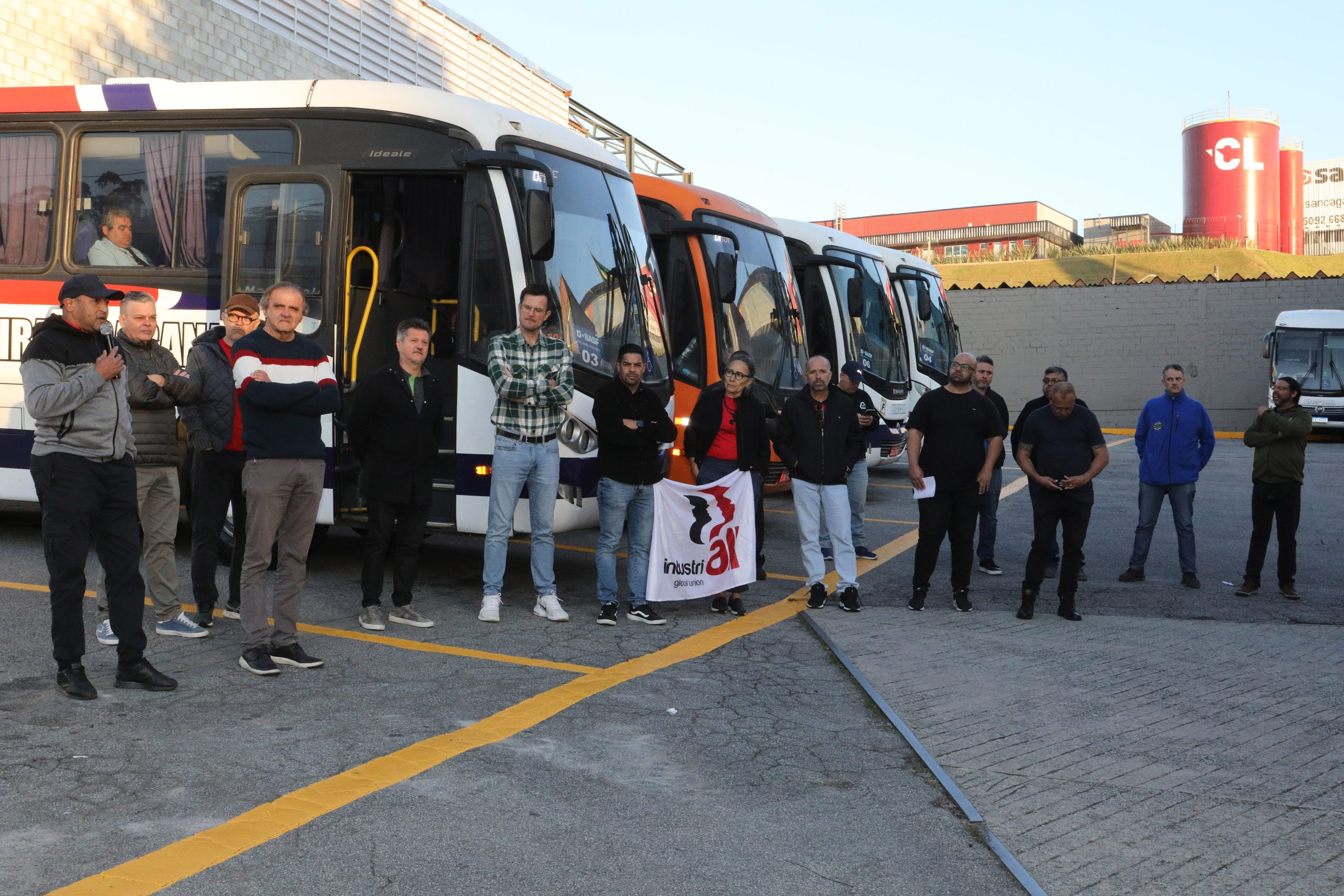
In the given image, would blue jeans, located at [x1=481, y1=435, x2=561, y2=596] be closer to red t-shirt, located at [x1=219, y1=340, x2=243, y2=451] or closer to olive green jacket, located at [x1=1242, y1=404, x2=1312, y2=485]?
red t-shirt, located at [x1=219, y1=340, x2=243, y2=451]

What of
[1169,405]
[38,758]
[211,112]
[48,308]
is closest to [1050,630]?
[1169,405]

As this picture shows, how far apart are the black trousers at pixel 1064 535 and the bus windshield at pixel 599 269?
2.95m

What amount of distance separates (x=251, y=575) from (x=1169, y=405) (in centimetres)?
746

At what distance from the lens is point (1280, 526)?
9461 millimetres

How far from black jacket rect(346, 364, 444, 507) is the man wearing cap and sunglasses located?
160cm

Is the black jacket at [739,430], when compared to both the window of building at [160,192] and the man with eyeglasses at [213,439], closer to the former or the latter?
the man with eyeglasses at [213,439]

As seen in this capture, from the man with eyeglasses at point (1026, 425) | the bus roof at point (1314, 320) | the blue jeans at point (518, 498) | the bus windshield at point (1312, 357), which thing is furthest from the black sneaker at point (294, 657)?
the bus roof at point (1314, 320)

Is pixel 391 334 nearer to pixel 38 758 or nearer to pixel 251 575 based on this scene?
pixel 251 575

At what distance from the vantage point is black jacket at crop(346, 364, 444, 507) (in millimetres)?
6938

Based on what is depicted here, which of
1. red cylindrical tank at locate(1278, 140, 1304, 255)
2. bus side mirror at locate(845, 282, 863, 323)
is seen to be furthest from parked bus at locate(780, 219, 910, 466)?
red cylindrical tank at locate(1278, 140, 1304, 255)

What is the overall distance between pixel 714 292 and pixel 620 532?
480 centimetres

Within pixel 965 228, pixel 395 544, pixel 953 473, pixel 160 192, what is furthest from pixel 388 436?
pixel 965 228

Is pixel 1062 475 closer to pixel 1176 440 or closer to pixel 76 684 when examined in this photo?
pixel 1176 440

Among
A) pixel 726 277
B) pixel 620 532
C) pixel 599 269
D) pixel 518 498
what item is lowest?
pixel 620 532
